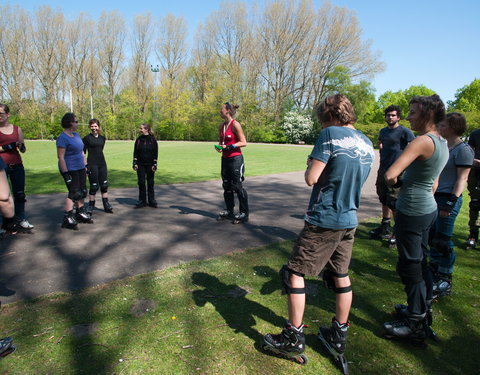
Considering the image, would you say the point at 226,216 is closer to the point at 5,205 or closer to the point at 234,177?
the point at 234,177

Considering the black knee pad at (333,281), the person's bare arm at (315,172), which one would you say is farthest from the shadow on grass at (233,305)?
the person's bare arm at (315,172)

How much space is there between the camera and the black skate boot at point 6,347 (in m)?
2.54

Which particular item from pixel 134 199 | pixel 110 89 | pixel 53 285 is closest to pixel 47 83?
pixel 110 89

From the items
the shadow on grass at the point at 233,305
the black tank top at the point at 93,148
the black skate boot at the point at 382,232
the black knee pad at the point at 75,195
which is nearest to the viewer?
the shadow on grass at the point at 233,305

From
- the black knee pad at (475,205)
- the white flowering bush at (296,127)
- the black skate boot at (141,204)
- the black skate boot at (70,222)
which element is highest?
the white flowering bush at (296,127)

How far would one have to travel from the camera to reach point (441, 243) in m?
3.72

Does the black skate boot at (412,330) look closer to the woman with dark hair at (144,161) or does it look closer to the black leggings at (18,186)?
the black leggings at (18,186)

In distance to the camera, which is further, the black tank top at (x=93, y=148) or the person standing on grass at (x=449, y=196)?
the black tank top at (x=93, y=148)

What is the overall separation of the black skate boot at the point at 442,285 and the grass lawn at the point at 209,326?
0.25ft

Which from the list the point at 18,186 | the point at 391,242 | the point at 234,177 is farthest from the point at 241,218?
the point at 18,186

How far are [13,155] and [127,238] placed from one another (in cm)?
246

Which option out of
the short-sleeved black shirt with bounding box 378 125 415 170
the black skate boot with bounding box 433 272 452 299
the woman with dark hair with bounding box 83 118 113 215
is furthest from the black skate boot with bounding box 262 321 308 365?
the woman with dark hair with bounding box 83 118 113 215

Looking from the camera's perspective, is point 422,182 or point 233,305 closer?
point 422,182

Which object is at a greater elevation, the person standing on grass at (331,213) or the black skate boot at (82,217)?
the person standing on grass at (331,213)
